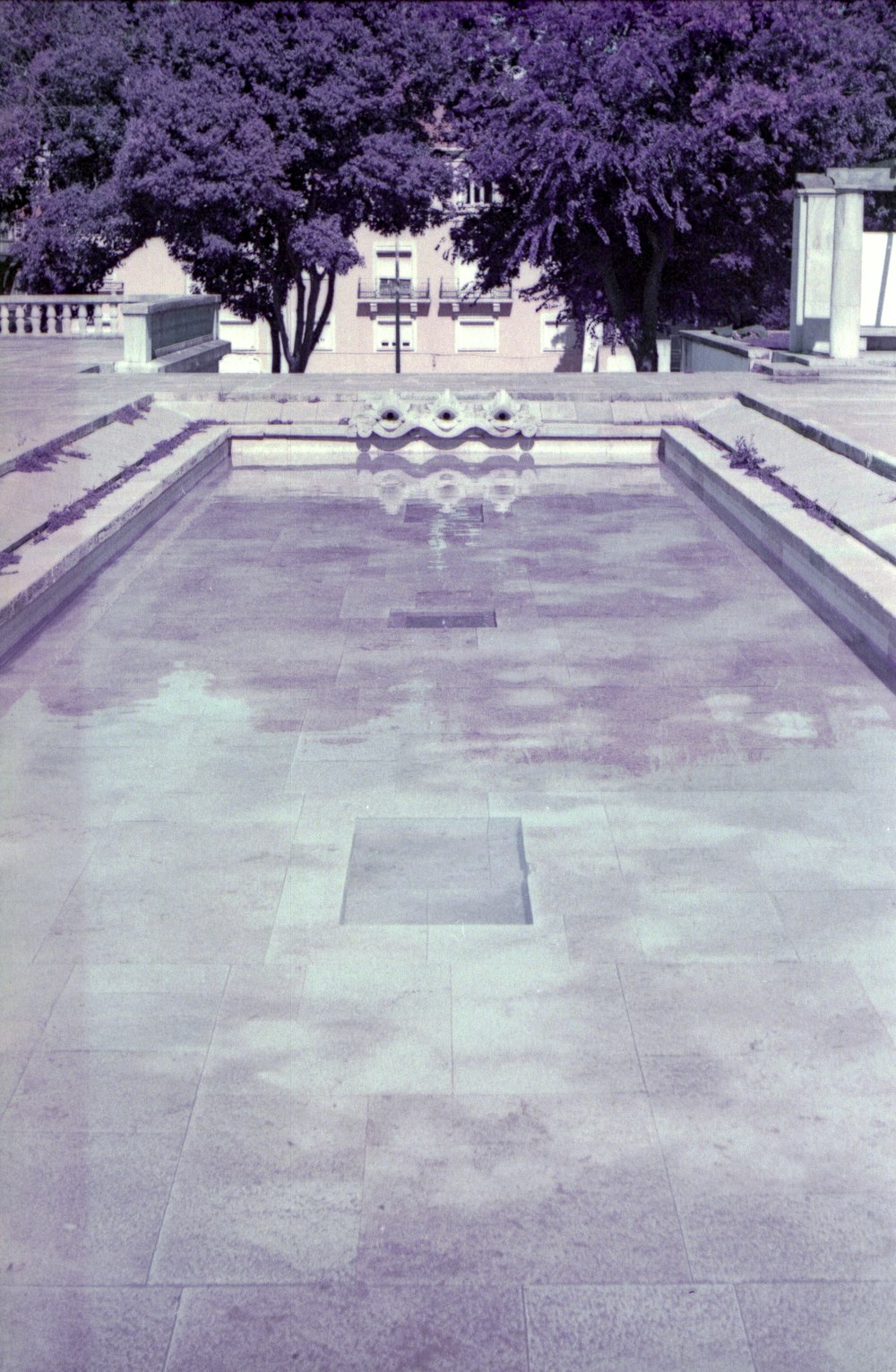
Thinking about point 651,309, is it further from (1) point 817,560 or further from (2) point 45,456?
(1) point 817,560

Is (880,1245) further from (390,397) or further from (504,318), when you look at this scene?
(504,318)

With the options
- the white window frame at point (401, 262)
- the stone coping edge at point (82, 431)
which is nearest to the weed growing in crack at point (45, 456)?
the stone coping edge at point (82, 431)

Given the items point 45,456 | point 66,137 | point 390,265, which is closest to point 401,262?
point 390,265

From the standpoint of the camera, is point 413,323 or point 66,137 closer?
point 66,137

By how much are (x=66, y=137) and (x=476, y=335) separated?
25409mm

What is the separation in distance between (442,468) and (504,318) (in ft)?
147

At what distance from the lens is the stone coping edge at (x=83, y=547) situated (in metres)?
9.20

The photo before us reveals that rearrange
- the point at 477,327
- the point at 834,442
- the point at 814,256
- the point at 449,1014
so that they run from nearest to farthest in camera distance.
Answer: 1. the point at 449,1014
2. the point at 834,442
3. the point at 814,256
4. the point at 477,327

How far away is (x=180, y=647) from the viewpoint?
358 inches

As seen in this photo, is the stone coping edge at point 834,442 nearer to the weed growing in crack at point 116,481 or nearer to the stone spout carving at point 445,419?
the stone spout carving at point 445,419

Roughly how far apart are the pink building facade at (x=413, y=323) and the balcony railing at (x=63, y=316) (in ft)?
83.5

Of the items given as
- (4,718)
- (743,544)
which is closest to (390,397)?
(743,544)

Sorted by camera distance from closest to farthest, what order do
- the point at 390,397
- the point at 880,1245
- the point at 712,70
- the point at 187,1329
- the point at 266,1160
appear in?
the point at 187,1329 → the point at 880,1245 → the point at 266,1160 → the point at 390,397 → the point at 712,70

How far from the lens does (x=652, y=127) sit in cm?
3000
